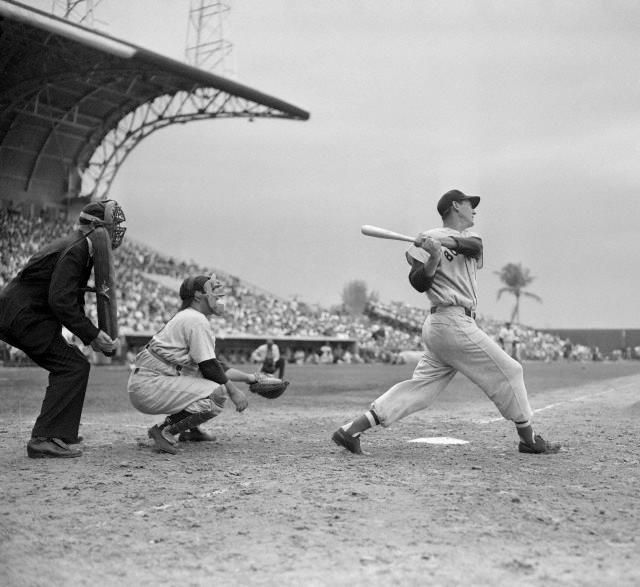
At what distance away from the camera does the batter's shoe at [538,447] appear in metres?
6.25

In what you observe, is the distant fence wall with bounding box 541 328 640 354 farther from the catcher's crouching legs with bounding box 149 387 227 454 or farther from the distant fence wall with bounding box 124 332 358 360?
the catcher's crouching legs with bounding box 149 387 227 454

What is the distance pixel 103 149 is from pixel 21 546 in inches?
1839

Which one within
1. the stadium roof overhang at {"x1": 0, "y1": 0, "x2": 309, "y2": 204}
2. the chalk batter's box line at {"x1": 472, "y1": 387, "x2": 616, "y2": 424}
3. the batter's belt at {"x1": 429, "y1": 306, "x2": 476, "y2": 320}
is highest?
the stadium roof overhang at {"x1": 0, "y1": 0, "x2": 309, "y2": 204}

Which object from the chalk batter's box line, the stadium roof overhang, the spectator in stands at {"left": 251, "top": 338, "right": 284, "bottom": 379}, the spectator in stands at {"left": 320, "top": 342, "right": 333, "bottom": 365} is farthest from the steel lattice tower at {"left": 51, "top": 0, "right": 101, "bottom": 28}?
the chalk batter's box line

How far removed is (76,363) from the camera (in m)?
6.19

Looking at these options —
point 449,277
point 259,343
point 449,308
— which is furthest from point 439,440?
point 259,343

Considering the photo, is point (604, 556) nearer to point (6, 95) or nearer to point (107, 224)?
point (107, 224)

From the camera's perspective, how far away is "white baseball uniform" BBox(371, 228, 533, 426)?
19.6 ft

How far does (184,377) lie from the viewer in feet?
21.5

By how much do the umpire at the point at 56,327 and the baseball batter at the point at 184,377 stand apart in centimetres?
53

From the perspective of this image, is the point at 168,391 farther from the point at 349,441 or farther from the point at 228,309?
the point at 228,309

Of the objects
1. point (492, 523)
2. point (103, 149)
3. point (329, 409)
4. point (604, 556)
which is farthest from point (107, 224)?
point (103, 149)

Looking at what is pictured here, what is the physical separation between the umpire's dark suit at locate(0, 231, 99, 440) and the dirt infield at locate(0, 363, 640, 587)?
1.26ft

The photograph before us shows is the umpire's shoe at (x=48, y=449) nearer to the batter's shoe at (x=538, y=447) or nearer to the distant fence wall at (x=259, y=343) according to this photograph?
the batter's shoe at (x=538, y=447)
